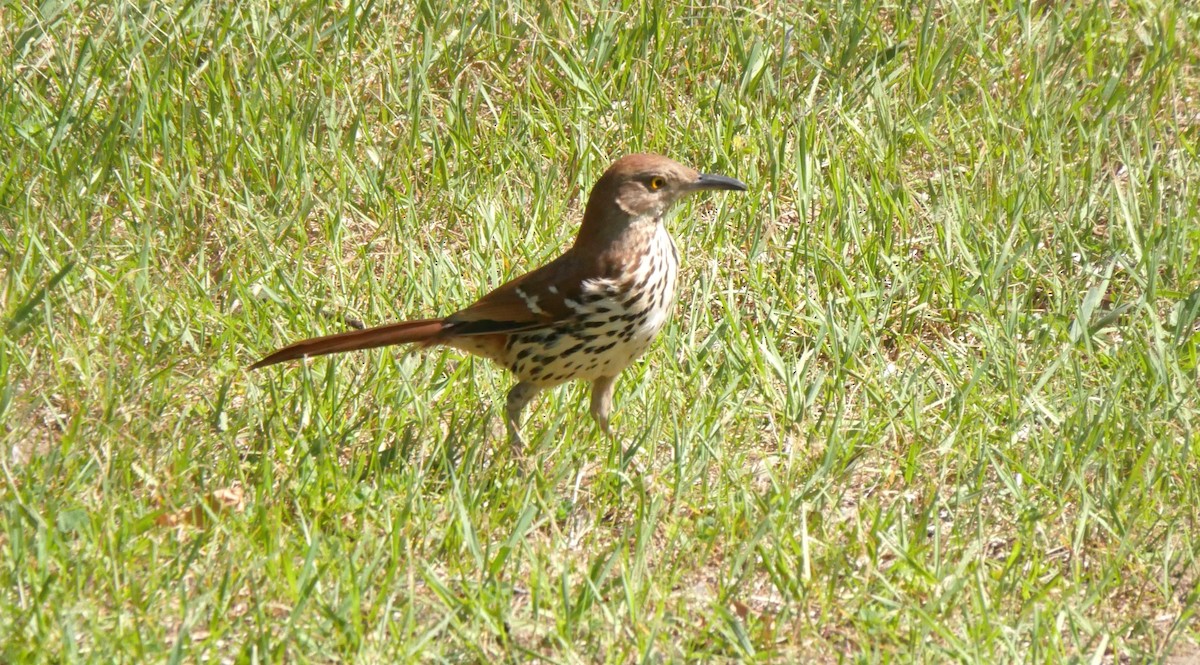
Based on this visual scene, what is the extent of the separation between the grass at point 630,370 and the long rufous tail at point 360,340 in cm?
14

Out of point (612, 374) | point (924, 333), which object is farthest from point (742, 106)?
point (612, 374)

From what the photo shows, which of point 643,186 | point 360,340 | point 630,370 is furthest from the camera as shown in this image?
point 630,370

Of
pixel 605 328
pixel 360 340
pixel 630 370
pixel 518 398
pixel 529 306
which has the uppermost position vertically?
pixel 360 340

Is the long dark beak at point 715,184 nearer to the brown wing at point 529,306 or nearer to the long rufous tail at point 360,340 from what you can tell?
the brown wing at point 529,306

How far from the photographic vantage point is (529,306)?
414cm

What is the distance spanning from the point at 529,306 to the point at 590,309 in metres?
0.17

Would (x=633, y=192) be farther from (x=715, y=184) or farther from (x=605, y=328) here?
(x=605, y=328)

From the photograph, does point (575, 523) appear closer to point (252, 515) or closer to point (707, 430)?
point (707, 430)

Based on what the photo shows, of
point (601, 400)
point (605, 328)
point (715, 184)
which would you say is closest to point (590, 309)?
point (605, 328)

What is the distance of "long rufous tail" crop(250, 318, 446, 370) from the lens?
4004 mm

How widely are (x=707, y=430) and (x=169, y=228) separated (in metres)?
1.91

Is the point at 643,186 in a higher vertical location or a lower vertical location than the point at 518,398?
higher

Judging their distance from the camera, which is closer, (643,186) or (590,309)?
(590,309)

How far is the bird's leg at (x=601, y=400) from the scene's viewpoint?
424 cm
